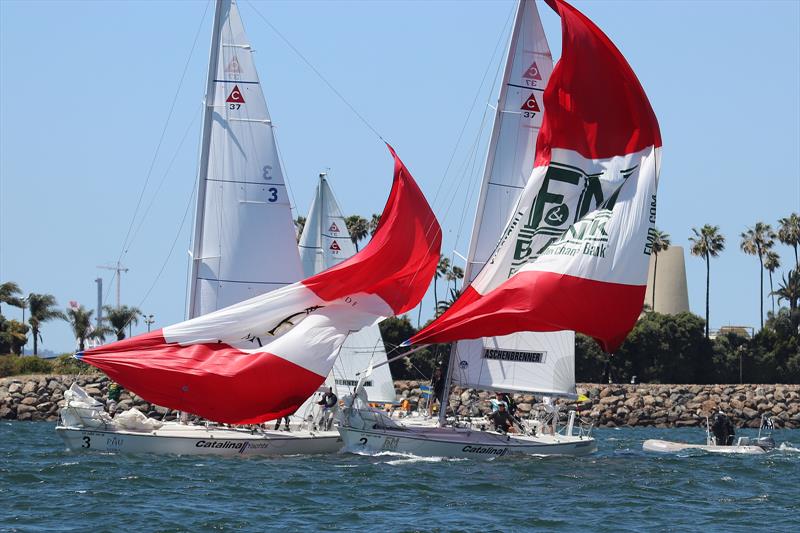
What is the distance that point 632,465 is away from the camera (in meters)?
31.5

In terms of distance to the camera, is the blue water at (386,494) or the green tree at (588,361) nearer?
the blue water at (386,494)

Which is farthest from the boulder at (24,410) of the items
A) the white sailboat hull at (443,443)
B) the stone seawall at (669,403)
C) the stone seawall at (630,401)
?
the white sailboat hull at (443,443)

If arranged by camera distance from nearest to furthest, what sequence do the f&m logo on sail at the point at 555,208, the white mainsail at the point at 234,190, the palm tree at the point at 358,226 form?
the f&m logo on sail at the point at 555,208
the white mainsail at the point at 234,190
the palm tree at the point at 358,226

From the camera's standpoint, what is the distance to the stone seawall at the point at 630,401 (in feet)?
188

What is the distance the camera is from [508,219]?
3178 centimetres

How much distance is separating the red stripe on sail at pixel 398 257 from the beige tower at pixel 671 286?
6691 cm

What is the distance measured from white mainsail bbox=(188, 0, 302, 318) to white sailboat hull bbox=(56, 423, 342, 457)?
3619mm

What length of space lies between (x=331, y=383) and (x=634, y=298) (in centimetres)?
1023

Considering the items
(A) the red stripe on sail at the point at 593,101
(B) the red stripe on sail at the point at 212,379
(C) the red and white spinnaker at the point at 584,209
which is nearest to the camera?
(B) the red stripe on sail at the point at 212,379

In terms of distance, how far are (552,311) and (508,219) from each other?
2.86m

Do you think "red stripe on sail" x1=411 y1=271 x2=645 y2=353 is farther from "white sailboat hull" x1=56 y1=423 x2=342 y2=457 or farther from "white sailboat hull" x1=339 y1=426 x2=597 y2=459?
"white sailboat hull" x1=56 y1=423 x2=342 y2=457

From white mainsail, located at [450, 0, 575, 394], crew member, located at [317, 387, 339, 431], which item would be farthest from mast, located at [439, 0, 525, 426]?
crew member, located at [317, 387, 339, 431]

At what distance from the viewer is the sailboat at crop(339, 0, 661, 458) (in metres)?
30.2

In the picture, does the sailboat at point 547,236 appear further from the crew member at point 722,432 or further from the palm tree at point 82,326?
the palm tree at point 82,326
